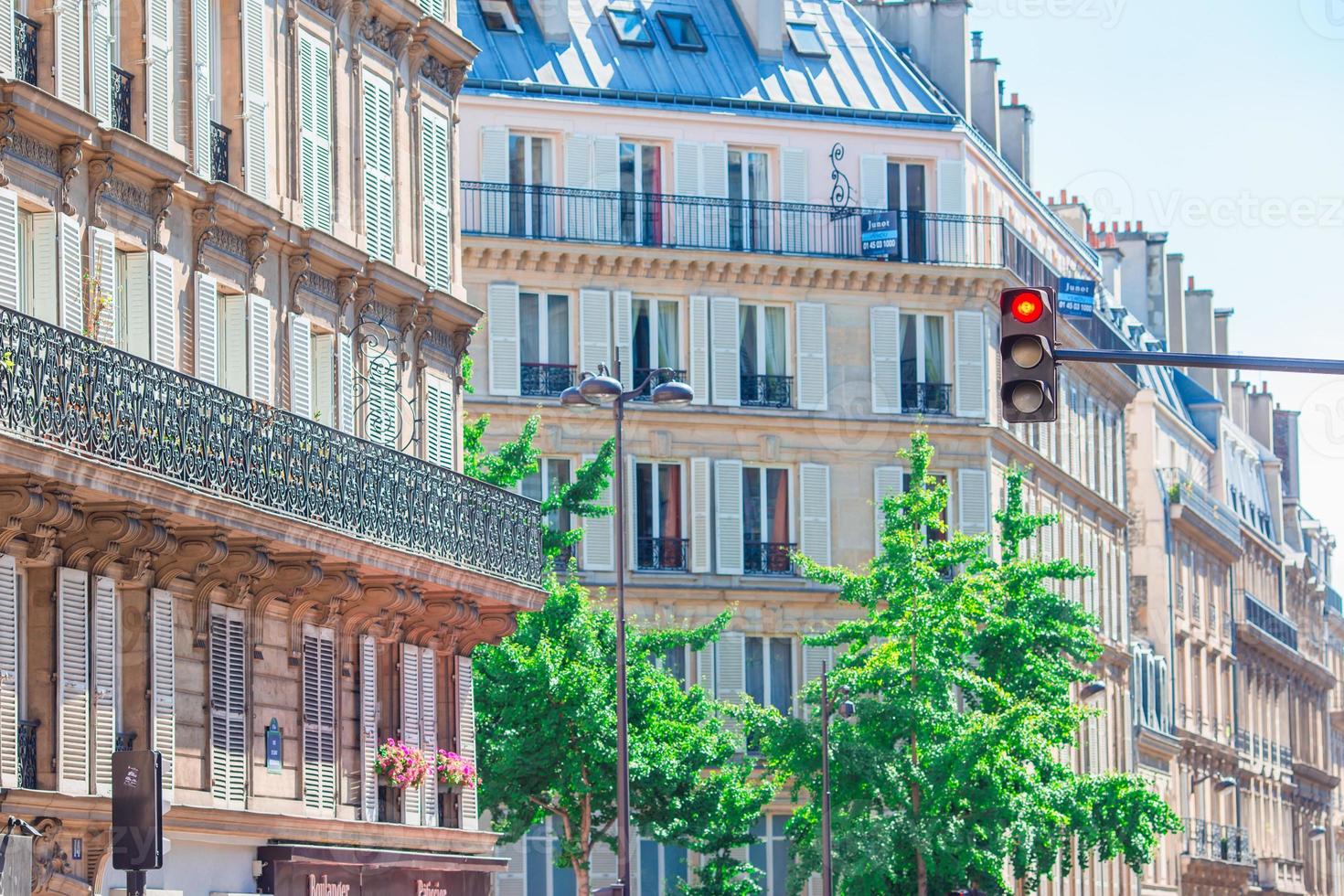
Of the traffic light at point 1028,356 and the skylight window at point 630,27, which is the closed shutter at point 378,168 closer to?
the traffic light at point 1028,356

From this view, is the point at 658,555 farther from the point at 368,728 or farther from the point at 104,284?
Answer: the point at 104,284

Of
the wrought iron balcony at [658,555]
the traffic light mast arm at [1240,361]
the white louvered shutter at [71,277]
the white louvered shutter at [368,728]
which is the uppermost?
the wrought iron balcony at [658,555]

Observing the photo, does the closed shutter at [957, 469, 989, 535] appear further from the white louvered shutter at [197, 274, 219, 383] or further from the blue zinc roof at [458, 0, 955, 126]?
the white louvered shutter at [197, 274, 219, 383]

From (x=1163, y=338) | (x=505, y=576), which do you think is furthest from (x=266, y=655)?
(x=1163, y=338)

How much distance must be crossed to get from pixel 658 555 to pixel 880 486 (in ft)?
14.6

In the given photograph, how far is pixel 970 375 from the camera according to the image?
57250mm

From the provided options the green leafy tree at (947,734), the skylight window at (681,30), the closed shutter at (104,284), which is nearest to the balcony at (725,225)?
the skylight window at (681,30)

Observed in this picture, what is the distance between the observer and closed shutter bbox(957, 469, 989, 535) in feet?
186

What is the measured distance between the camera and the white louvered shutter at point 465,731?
112 feet

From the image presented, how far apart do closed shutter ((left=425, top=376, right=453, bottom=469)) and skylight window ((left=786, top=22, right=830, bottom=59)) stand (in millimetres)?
25972

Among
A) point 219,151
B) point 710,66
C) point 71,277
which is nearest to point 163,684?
point 71,277

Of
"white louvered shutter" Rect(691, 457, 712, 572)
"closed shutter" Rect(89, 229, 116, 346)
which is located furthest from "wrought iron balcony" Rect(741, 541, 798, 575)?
"closed shutter" Rect(89, 229, 116, 346)

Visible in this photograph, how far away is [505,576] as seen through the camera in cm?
3288

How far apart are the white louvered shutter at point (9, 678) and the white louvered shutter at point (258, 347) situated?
4993mm
